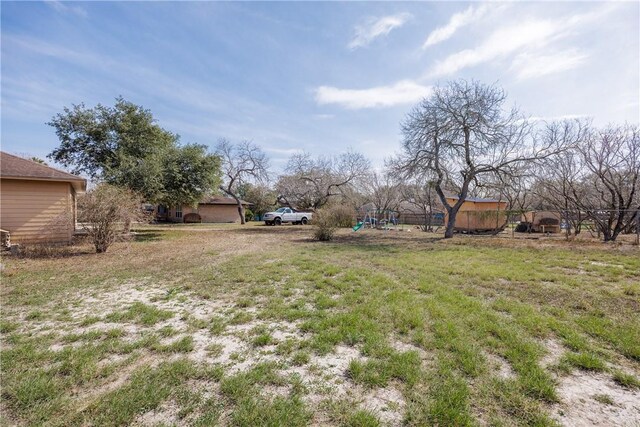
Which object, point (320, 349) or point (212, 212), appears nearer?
point (320, 349)

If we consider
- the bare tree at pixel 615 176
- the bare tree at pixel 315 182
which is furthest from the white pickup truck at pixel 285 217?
the bare tree at pixel 615 176

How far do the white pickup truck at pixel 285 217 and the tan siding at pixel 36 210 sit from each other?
16748 millimetres

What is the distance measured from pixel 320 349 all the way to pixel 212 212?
1331 inches

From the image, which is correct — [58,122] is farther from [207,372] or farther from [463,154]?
[463,154]

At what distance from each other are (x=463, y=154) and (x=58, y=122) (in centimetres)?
2037

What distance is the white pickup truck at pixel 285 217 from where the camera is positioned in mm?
27094

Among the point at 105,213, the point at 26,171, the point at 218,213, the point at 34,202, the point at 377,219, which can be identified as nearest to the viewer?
the point at 105,213

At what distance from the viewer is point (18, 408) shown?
2.14 meters

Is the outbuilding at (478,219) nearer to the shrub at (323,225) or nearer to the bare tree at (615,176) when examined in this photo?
the bare tree at (615,176)

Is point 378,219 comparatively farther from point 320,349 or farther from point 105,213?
point 320,349

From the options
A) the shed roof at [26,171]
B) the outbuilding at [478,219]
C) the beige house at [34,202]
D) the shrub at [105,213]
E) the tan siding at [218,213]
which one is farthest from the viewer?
the tan siding at [218,213]

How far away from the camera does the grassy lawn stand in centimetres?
216

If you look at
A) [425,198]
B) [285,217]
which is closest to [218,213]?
[285,217]

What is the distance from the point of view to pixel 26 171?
400 inches
